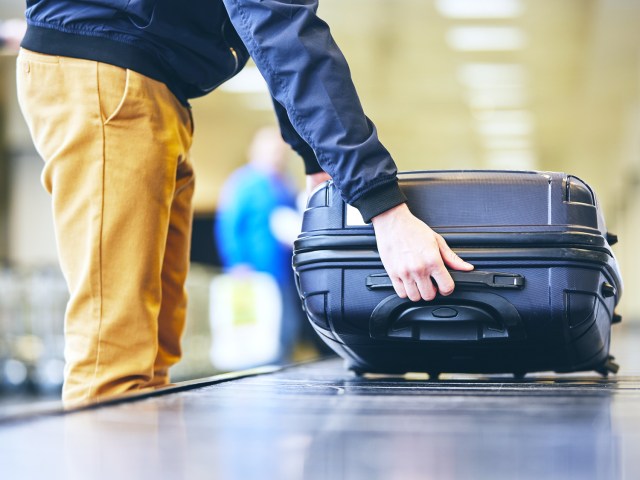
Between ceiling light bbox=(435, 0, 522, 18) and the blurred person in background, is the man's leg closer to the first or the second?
the blurred person in background

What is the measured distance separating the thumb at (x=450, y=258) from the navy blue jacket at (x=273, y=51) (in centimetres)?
10

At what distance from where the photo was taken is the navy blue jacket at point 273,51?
4.40 feet

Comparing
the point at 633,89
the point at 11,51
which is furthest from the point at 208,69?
the point at 633,89

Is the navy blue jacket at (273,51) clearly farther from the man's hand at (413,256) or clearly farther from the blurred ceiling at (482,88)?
the blurred ceiling at (482,88)

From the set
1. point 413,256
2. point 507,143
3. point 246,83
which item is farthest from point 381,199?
point 507,143

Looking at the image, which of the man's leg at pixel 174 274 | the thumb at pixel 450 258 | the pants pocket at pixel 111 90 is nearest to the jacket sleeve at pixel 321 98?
the thumb at pixel 450 258

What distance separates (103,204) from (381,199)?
48 cm

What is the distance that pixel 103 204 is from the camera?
1445 millimetres

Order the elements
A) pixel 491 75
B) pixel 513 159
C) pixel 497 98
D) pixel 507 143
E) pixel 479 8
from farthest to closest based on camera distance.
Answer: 1. pixel 513 159
2. pixel 507 143
3. pixel 497 98
4. pixel 491 75
5. pixel 479 8

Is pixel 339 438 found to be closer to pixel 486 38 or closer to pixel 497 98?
pixel 486 38

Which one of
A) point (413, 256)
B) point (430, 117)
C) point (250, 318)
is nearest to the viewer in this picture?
point (413, 256)

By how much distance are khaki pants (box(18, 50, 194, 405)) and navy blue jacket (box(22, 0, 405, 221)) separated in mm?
47

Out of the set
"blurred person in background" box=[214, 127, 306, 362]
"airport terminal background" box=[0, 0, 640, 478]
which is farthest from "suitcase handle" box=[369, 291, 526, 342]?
"blurred person in background" box=[214, 127, 306, 362]

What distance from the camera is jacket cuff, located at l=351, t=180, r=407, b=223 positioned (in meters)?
1.34
